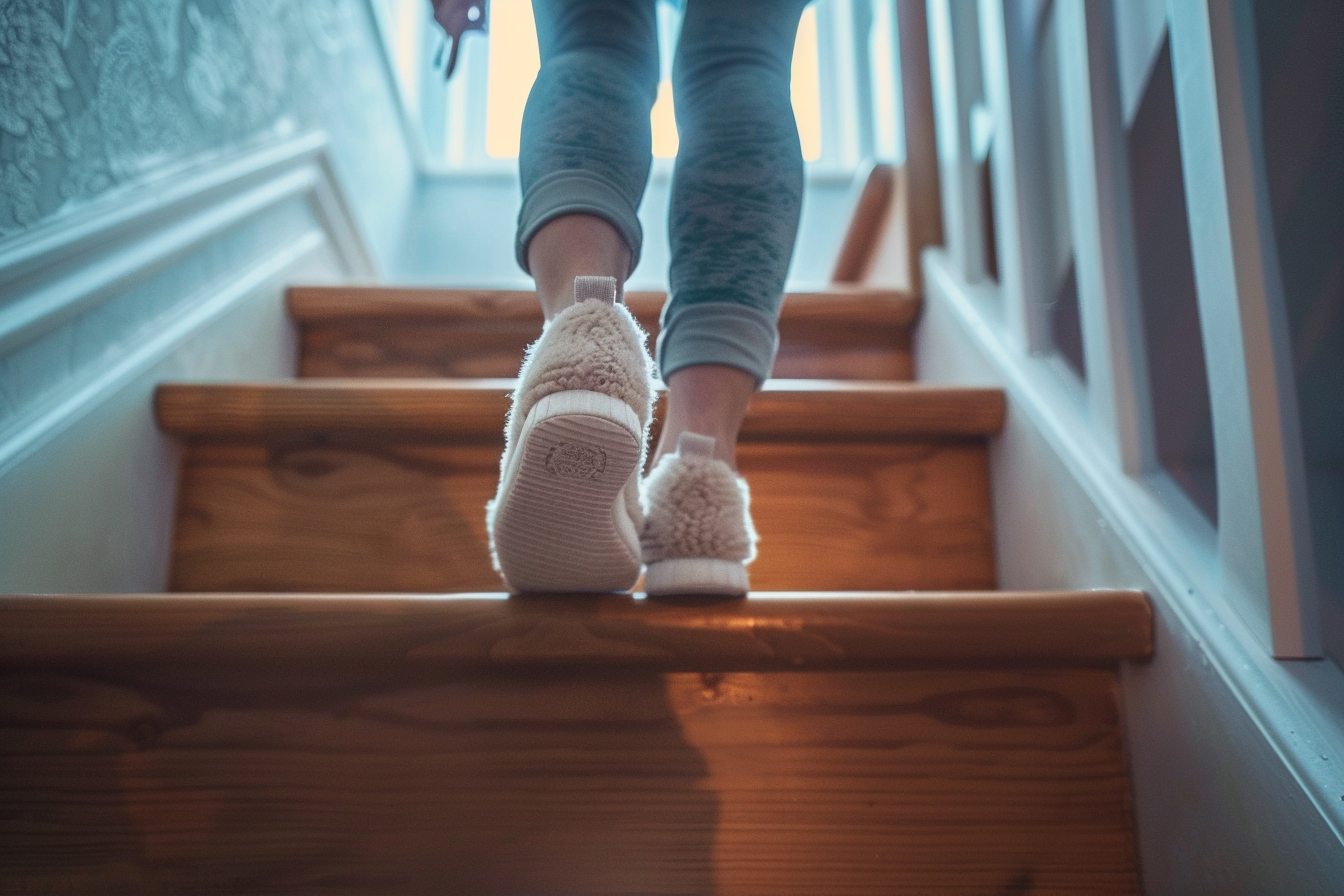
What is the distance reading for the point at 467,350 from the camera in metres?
1.13

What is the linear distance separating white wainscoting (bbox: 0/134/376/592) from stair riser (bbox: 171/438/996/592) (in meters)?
0.05

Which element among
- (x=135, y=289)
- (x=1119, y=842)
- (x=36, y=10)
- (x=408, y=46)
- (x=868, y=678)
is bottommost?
(x=1119, y=842)

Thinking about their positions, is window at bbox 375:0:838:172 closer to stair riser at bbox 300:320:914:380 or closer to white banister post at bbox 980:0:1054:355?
stair riser at bbox 300:320:914:380

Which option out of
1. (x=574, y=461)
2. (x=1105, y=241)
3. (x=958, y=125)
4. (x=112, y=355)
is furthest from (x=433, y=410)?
(x=958, y=125)

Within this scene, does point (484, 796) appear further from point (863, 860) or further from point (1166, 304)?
point (1166, 304)

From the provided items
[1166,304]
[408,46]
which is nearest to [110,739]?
[1166,304]

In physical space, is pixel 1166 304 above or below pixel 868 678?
above

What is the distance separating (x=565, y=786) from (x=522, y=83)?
2.69 metres

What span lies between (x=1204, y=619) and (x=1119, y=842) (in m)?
0.15

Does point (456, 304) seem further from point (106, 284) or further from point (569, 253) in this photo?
point (569, 253)

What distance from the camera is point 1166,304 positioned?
3.52 ft

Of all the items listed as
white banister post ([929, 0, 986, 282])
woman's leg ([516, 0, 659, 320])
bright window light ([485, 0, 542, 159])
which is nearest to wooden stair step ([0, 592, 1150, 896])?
woman's leg ([516, 0, 659, 320])

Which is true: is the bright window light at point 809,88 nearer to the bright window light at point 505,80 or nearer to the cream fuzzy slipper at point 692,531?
the bright window light at point 505,80

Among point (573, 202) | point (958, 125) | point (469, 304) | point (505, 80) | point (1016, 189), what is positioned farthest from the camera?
point (505, 80)
